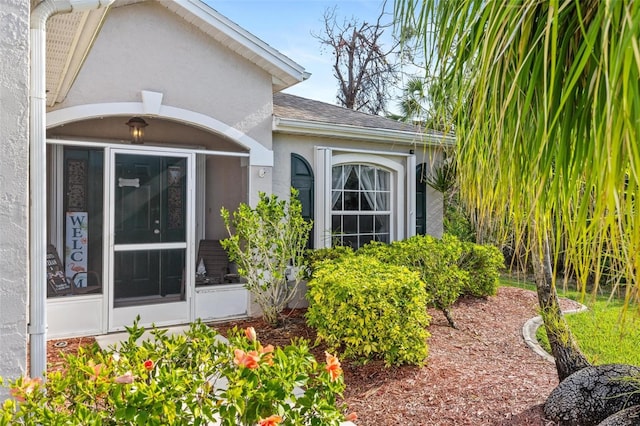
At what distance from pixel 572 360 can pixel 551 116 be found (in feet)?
14.8

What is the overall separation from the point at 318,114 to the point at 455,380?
22.6 feet

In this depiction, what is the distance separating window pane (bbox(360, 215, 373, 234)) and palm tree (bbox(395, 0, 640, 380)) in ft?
25.7

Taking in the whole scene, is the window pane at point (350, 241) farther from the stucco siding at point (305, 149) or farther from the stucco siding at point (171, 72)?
the stucco siding at point (171, 72)

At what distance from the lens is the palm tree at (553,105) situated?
124 centimetres

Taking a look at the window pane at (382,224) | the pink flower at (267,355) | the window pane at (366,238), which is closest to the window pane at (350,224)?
the window pane at (366,238)

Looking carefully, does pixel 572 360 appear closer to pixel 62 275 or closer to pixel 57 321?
pixel 57 321

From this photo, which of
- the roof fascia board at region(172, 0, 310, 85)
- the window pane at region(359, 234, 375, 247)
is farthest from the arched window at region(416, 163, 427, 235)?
the roof fascia board at region(172, 0, 310, 85)

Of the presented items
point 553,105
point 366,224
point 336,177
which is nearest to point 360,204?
point 366,224

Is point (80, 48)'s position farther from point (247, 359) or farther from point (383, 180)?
point (383, 180)

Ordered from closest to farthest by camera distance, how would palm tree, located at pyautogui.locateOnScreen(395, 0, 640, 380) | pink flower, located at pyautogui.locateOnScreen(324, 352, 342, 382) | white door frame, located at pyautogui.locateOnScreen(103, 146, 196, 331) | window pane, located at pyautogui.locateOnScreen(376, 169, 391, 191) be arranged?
palm tree, located at pyautogui.locateOnScreen(395, 0, 640, 380) → pink flower, located at pyautogui.locateOnScreen(324, 352, 342, 382) → white door frame, located at pyautogui.locateOnScreen(103, 146, 196, 331) → window pane, located at pyautogui.locateOnScreen(376, 169, 391, 191)

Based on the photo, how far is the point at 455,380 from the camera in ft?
18.0

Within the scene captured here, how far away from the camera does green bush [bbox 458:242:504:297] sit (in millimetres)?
10094

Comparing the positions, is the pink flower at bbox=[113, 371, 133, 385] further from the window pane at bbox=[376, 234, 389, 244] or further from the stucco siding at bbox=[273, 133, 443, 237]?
the window pane at bbox=[376, 234, 389, 244]

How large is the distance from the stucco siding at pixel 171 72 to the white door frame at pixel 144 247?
2.93 ft
